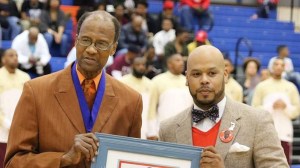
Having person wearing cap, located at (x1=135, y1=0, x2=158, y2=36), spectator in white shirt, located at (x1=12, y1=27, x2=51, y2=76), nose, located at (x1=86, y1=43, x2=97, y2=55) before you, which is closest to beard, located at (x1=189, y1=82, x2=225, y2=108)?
nose, located at (x1=86, y1=43, x2=97, y2=55)

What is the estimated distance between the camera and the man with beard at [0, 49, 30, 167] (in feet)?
30.3

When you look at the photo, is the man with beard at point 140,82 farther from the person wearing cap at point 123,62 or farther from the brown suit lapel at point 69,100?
the brown suit lapel at point 69,100

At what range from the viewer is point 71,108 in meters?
3.96

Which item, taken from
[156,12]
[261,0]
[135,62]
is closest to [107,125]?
[135,62]

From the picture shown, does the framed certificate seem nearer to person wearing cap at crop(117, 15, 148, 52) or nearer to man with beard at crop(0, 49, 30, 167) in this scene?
man with beard at crop(0, 49, 30, 167)

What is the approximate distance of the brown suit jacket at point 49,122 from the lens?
12.7ft

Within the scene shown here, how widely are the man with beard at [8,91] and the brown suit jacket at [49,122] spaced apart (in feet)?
16.9

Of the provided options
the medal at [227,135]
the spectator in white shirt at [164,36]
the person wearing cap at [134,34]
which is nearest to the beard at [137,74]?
the spectator in white shirt at [164,36]

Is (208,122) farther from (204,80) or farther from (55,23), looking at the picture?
(55,23)

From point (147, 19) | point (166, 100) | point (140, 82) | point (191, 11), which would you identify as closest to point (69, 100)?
point (166, 100)

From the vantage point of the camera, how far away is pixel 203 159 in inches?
142

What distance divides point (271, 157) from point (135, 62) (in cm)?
700

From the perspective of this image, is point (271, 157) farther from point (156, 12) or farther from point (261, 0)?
point (261, 0)

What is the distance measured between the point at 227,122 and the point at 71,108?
2.53 feet
